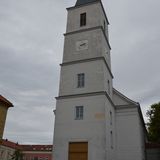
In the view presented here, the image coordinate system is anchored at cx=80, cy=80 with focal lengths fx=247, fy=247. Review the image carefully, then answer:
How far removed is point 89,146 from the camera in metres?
19.0

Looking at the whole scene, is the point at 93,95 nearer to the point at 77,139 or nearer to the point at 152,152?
the point at 77,139

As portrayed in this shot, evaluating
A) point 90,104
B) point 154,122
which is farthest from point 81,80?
point 154,122

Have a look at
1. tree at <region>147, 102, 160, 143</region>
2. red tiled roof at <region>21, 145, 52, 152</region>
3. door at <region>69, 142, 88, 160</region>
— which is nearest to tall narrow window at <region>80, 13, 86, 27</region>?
door at <region>69, 142, 88, 160</region>

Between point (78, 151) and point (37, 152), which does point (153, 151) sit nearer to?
point (78, 151)

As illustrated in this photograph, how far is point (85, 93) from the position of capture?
68.5 feet

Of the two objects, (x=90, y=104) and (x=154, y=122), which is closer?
(x=90, y=104)

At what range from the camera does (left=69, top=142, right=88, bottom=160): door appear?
19.1 meters

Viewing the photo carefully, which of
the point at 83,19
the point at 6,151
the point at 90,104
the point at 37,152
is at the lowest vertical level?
the point at 90,104

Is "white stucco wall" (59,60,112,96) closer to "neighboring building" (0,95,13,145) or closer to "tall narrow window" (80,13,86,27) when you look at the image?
"tall narrow window" (80,13,86,27)

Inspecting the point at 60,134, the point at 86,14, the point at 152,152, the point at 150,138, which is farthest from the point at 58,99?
the point at 150,138

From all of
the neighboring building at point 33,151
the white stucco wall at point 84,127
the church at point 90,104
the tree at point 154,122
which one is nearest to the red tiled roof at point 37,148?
the neighboring building at point 33,151

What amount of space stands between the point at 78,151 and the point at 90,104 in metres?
3.84

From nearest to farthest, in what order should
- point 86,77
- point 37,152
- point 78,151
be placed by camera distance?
point 78,151 < point 86,77 < point 37,152

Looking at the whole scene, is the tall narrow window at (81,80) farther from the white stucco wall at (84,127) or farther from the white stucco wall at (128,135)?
the white stucco wall at (128,135)
